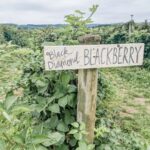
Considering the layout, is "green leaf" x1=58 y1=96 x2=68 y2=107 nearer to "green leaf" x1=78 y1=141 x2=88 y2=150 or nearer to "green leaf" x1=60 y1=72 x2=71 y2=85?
"green leaf" x1=60 y1=72 x2=71 y2=85

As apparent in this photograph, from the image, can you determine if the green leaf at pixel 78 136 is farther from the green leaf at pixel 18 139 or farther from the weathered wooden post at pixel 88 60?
the green leaf at pixel 18 139

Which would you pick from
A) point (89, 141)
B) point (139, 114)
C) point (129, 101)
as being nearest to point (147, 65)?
point (129, 101)

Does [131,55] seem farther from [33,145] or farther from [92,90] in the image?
[33,145]

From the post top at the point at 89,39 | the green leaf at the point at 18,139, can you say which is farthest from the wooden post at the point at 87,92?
the green leaf at the point at 18,139

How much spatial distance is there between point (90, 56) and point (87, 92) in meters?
0.23

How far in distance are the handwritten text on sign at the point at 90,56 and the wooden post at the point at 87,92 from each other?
0.20 ft

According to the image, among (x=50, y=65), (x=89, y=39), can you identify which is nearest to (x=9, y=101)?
(x=50, y=65)

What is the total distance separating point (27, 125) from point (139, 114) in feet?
11.3

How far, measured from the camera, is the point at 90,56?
6.79 ft

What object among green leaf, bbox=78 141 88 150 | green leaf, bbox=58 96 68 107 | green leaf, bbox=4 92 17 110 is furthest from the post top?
green leaf, bbox=4 92 17 110

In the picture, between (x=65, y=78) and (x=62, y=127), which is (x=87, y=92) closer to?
(x=65, y=78)

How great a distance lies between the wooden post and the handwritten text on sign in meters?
0.06

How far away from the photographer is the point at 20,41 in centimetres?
Result: 2120

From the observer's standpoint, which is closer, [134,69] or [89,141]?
[89,141]
